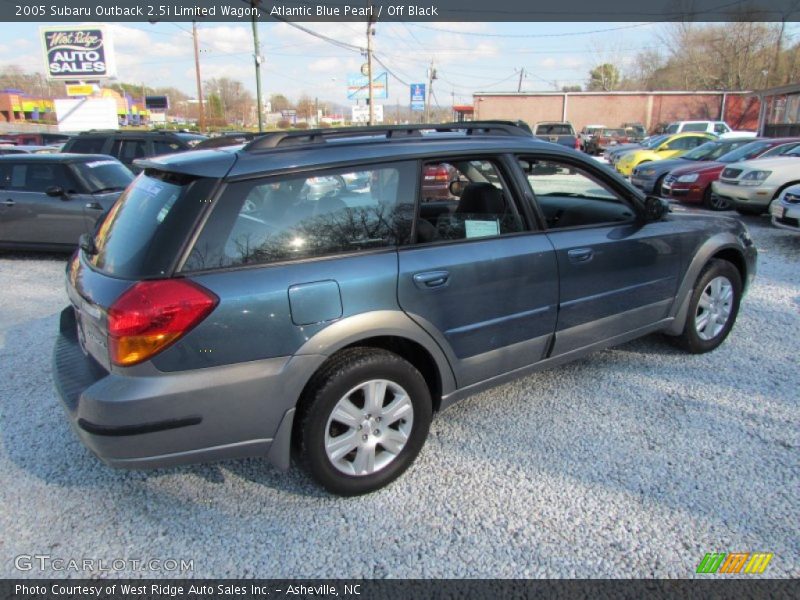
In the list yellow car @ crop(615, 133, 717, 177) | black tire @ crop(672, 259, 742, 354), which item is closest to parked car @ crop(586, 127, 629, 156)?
yellow car @ crop(615, 133, 717, 177)

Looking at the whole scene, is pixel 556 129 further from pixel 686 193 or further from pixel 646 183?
pixel 686 193

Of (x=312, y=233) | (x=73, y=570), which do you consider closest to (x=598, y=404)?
(x=312, y=233)

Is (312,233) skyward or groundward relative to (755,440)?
skyward

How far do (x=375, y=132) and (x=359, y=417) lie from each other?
1548mm

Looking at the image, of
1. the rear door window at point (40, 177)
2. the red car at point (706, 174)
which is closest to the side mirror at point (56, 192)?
the rear door window at point (40, 177)

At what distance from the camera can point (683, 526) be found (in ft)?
7.95

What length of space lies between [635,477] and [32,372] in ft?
13.5

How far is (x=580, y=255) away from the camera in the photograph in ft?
10.6

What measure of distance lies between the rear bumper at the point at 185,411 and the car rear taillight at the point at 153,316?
91 mm

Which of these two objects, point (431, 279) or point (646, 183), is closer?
point (431, 279)

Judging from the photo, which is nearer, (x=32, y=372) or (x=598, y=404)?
(x=598, y=404)

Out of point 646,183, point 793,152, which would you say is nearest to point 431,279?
point 793,152

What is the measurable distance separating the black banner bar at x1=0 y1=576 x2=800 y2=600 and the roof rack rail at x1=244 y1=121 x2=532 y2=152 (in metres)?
1.87

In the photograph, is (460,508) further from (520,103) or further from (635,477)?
(520,103)
